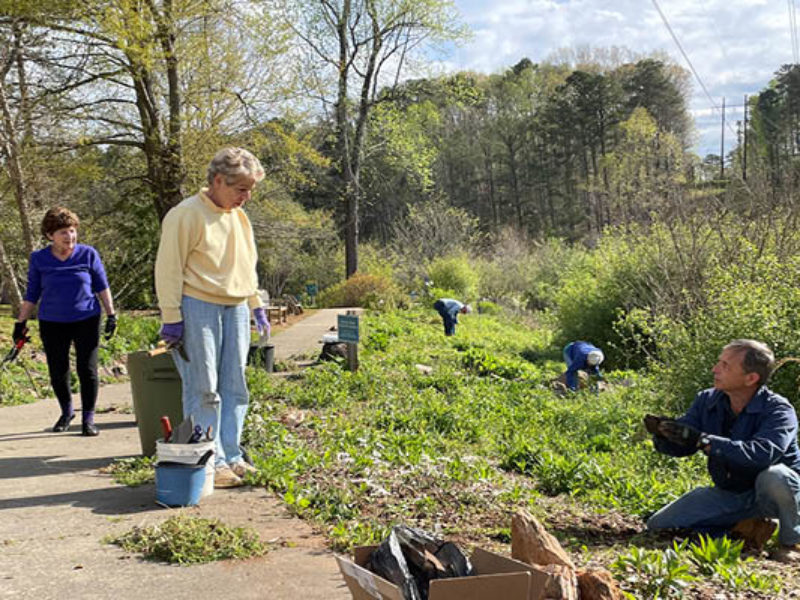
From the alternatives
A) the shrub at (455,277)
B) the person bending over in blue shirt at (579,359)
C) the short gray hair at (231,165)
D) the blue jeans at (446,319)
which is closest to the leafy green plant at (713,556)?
the short gray hair at (231,165)

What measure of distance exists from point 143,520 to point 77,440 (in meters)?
2.62

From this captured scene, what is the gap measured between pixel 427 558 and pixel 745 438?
2472mm

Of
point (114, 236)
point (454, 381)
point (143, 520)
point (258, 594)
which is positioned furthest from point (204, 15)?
point (258, 594)

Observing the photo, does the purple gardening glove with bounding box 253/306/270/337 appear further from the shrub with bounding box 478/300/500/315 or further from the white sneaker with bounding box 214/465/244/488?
the shrub with bounding box 478/300/500/315

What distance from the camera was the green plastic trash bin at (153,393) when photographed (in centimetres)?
595

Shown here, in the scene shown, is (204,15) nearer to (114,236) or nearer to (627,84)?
(114,236)

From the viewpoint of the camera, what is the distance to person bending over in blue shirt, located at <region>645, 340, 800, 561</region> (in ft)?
14.4

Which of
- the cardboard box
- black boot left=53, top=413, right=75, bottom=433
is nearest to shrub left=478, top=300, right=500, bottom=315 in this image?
black boot left=53, top=413, right=75, bottom=433

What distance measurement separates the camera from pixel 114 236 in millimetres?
20391

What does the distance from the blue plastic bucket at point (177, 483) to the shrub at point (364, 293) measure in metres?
18.4

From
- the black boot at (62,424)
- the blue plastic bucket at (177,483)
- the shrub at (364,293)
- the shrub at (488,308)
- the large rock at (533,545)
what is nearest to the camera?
the large rock at (533,545)

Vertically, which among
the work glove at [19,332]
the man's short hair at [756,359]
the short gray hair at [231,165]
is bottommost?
the work glove at [19,332]

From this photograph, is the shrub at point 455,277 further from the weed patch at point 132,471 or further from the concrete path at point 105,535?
the weed patch at point 132,471

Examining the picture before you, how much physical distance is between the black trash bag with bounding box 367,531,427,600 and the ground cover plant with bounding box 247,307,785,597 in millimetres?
1133
